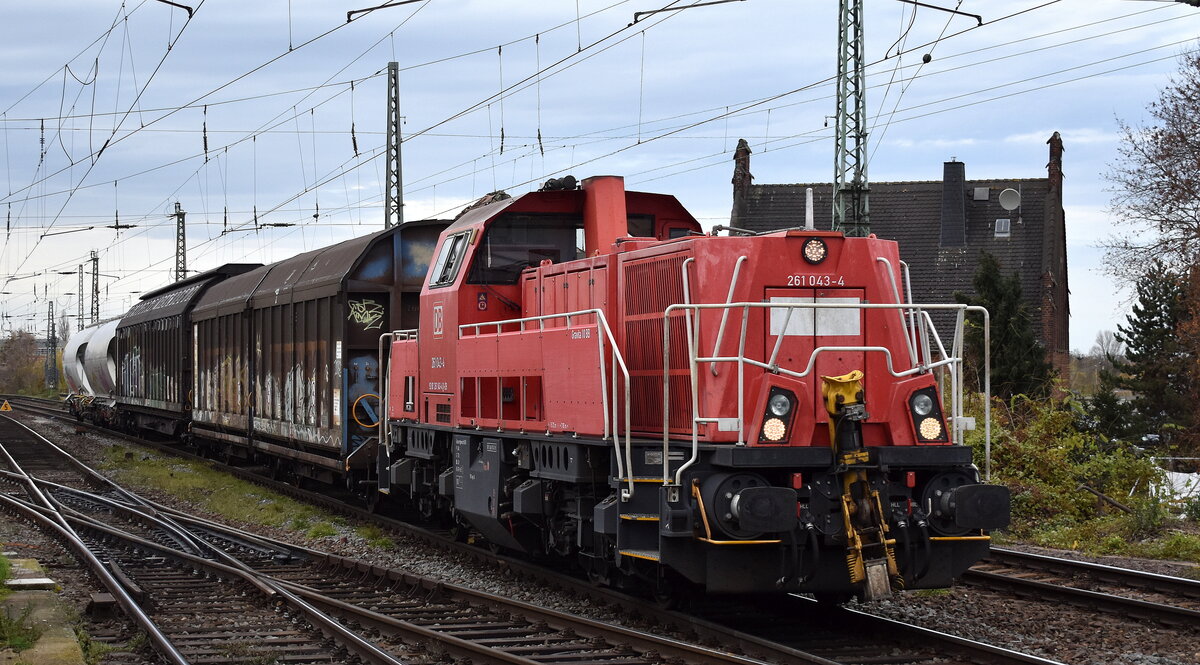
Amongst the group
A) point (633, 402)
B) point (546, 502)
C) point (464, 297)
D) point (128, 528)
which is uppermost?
point (464, 297)

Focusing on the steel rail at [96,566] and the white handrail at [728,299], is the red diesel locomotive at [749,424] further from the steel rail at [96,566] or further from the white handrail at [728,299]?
the steel rail at [96,566]

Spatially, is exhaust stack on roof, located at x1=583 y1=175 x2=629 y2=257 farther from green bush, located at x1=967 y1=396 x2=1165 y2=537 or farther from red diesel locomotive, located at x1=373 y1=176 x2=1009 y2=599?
green bush, located at x1=967 y1=396 x2=1165 y2=537

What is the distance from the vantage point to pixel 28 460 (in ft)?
87.0

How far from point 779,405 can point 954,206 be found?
31630 millimetres

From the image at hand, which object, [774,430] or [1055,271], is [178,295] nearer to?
[774,430]

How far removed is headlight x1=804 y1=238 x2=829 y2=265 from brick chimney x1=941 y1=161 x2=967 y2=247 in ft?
98.1

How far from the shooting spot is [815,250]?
8.35m

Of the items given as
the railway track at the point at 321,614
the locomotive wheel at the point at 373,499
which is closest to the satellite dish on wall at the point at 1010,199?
the locomotive wheel at the point at 373,499

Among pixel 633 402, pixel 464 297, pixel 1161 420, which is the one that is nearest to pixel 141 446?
pixel 464 297

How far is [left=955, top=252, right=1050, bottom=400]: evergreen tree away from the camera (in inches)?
808

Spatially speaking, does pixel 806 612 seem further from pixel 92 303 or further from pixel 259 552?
pixel 92 303

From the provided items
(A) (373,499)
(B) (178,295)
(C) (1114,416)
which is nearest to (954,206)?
(C) (1114,416)

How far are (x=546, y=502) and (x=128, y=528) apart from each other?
806 cm

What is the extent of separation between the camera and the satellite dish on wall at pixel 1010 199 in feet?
124
